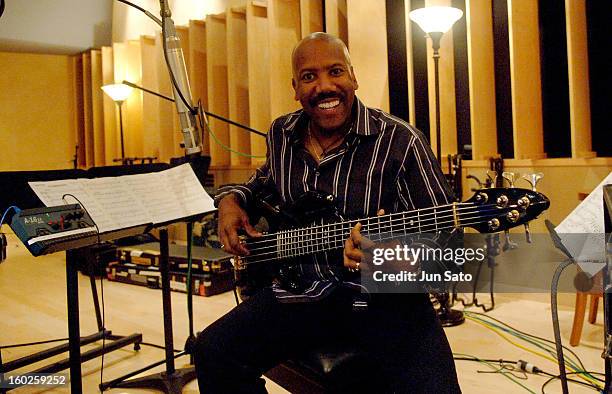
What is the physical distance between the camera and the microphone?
73.0 inches

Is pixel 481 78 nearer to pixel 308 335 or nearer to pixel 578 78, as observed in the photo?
pixel 578 78

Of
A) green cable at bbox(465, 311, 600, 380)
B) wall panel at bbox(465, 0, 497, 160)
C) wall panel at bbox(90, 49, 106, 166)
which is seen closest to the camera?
green cable at bbox(465, 311, 600, 380)

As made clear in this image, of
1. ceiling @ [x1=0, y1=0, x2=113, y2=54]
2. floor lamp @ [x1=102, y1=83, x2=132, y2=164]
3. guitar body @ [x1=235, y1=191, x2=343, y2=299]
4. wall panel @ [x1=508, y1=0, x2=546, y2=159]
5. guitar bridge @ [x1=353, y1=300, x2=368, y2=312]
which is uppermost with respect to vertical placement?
ceiling @ [x1=0, y1=0, x2=113, y2=54]

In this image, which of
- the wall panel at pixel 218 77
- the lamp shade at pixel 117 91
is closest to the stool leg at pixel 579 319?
the wall panel at pixel 218 77

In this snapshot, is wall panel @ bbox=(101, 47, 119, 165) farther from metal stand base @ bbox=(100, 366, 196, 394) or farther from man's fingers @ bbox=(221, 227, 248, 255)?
man's fingers @ bbox=(221, 227, 248, 255)

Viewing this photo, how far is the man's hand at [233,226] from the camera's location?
5.90 feet

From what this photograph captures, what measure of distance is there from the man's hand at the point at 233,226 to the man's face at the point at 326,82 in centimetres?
40

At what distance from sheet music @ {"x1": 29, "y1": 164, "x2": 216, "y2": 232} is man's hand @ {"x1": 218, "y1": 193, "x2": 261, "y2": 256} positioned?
Answer: 254 millimetres

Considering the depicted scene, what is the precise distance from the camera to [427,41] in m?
3.91

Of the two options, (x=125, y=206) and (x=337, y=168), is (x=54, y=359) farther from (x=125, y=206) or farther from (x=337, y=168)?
(x=337, y=168)

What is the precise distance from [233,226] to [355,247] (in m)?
0.53

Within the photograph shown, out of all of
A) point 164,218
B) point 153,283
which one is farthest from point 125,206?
point 153,283

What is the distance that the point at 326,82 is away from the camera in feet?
5.66

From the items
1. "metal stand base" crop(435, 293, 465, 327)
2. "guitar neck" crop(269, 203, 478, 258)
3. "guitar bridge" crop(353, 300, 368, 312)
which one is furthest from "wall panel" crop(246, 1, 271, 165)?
"guitar bridge" crop(353, 300, 368, 312)
